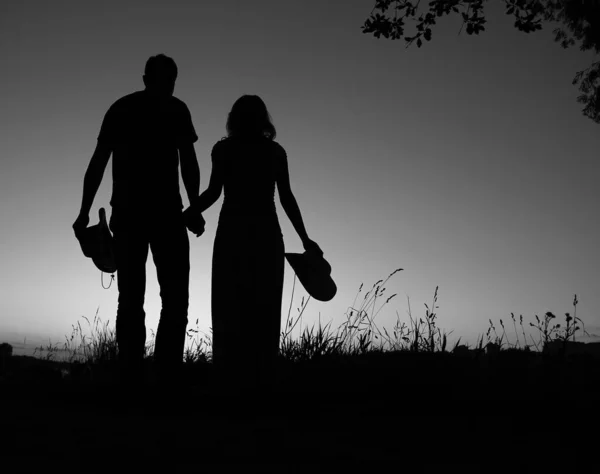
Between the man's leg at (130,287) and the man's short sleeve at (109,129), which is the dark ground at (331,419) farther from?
the man's short sleeve at (109,129)

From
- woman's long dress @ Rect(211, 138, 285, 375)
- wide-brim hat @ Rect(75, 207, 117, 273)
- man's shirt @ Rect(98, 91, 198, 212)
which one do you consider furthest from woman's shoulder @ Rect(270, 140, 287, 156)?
wide-brim hat @ Rect(75, 207, 117, 273)

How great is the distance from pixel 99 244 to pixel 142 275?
18.5 inches

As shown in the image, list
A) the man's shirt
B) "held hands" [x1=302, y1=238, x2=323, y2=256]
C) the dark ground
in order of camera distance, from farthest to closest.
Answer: "held hands" [x1=302, y1=238, x2=323, y2=256] → the man's shirt → the dark ground

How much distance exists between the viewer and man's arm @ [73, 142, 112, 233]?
4578mm

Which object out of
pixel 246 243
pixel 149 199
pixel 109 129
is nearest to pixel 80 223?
pixel 149 199

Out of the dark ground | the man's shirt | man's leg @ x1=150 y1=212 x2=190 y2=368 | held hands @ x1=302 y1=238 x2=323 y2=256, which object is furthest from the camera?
held hands @ x1=302 y1=238 x2=323 y2=256

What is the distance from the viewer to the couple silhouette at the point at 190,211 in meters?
4.38

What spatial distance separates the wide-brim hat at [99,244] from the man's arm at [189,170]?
0.68 m

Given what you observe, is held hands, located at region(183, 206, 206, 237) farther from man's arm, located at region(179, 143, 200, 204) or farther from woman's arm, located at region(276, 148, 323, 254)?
woman's arm, located at region(276, 148, 323, 254)

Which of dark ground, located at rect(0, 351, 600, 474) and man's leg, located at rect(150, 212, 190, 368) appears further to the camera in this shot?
man's leg, located at rect(150, 212, 190, 368)

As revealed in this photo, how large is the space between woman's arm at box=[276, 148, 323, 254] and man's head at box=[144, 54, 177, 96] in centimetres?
101

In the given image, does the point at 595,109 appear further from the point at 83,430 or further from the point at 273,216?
the point at 83,430

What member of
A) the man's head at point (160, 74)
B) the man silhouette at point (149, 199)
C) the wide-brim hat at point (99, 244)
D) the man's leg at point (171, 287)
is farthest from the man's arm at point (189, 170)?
the wide-brim hat at point (99, 244)

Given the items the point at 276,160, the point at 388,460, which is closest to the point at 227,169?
the point at 276,160
